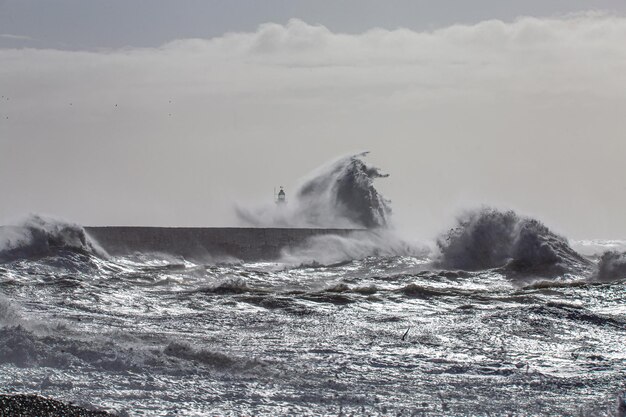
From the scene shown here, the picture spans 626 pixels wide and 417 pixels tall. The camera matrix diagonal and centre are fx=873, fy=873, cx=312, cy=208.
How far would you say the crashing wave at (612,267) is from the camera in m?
17.7

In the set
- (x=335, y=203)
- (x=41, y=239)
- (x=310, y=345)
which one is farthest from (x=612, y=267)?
(x=335, y=203)

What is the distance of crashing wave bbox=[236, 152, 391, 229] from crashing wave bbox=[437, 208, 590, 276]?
35.8 ft

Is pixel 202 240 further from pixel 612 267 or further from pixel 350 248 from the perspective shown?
pixel 612 267

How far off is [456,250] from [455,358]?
49.6ft

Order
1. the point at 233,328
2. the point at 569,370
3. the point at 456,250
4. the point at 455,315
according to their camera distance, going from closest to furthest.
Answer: the point at 569,370 → the point at 233,328 → the point at 455,315 → the point at 456,250

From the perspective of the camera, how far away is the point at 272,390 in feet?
20.2

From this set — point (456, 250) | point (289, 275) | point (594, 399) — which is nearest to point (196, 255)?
point (289, 275)

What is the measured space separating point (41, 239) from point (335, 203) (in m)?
17.3

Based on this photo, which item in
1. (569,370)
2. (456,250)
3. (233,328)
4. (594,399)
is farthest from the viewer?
(456,250)

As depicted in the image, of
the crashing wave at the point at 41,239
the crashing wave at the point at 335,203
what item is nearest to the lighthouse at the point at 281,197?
the crashing wave at the point at 335,203

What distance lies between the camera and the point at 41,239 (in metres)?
19.1

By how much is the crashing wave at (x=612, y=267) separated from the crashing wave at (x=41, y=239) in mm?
10952

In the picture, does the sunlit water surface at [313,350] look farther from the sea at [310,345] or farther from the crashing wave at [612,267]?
the crashing wave at [612,267]

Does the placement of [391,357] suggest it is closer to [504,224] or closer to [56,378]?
[56,378]
